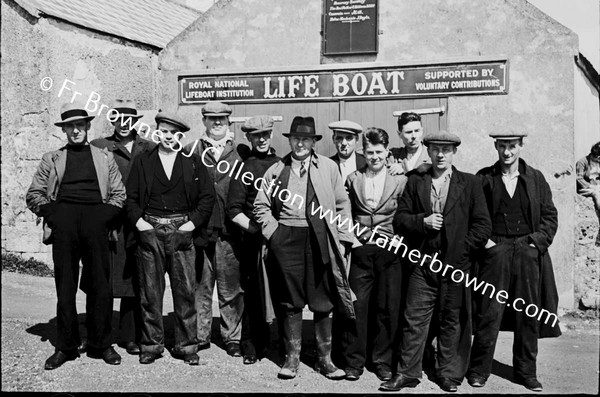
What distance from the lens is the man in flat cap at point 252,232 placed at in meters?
5.73

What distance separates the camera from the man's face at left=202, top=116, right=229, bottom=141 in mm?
6125

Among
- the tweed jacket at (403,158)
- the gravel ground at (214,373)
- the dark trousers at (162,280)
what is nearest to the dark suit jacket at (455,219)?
the tweed jacket at (403,158)

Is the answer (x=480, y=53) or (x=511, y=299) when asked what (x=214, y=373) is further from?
(x=480, y=53)

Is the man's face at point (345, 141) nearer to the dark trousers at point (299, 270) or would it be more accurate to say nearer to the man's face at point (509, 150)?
the dark trousers at point (299, 270)

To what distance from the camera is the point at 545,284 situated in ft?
17.5

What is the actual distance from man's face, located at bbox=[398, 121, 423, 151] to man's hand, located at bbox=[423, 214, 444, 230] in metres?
1.12

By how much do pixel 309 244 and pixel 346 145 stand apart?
102cm

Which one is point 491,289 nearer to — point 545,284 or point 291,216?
point 545,284

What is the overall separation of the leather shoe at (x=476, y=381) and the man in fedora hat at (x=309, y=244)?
103cm

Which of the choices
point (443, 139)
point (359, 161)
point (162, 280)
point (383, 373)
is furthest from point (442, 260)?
point (162, 280)

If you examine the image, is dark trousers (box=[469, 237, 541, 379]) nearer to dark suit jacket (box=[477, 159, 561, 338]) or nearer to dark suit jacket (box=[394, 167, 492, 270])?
dark suit jacket (box=[477, 159, 561, 338])

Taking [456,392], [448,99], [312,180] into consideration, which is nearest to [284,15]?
[448,99]

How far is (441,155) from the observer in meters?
5.26

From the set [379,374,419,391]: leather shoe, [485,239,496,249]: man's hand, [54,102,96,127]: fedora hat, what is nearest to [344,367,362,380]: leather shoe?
[379,374,419,391]: leather shoe
